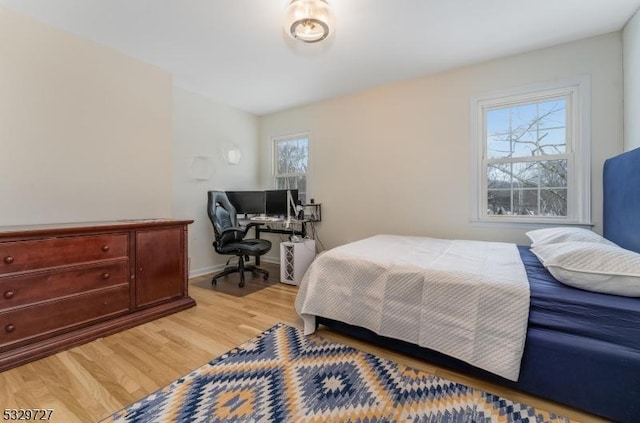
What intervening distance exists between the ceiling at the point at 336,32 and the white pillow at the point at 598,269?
6.10 feet

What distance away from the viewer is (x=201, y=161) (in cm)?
384

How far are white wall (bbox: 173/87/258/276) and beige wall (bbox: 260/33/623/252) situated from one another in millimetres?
980

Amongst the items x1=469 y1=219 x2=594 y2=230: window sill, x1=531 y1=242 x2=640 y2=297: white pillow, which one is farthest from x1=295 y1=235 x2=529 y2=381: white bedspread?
x1=469 y1=219 x2=594 y2=230: window sill

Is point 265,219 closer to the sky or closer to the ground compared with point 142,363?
closer to the sky

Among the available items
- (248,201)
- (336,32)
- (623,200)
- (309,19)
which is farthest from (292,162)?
(623,200)

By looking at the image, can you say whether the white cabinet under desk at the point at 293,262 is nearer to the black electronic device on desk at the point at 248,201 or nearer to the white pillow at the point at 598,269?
the black electronic device on desk at the point at 248,201

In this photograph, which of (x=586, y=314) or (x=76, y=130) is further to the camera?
(x=76, y=130)

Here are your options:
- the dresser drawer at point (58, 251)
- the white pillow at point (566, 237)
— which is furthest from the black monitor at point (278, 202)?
the white pillow at point (566, 237)

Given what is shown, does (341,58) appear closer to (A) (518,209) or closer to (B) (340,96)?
(B) (340,96)

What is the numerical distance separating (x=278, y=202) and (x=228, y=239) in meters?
0.86

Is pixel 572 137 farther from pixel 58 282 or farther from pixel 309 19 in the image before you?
pixel 58 282

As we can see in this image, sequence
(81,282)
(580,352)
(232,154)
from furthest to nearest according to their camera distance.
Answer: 1. (232,154)
2. (81,282)
3. (580,352)

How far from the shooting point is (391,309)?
5.84ft

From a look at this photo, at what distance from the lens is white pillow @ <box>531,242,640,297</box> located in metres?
1.32
